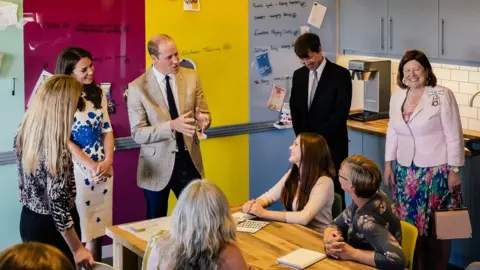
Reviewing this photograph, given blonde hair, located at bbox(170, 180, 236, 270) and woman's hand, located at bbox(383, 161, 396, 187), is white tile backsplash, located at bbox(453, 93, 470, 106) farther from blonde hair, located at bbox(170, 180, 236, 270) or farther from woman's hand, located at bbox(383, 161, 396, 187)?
blonde hair, located at bbox(170, 180, 236, 270)

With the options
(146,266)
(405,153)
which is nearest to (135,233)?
(146,266)

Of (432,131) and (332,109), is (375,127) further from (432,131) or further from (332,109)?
(432,131)

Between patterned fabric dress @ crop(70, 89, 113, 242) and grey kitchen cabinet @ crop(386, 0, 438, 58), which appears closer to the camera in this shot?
patterned fabric dress @ crop(70, 89, 113, 242)

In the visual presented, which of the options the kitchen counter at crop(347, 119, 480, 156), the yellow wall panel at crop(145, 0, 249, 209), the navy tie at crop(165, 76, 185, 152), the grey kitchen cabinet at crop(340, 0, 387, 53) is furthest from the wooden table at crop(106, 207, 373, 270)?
the grey kitchen cabinet at crop(340, 0, 387, 53)

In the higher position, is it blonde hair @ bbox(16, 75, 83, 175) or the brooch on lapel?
the brooch on lapel

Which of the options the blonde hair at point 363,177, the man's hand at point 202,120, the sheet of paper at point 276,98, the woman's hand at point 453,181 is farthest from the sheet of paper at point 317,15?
the blonde hair at point 363,177

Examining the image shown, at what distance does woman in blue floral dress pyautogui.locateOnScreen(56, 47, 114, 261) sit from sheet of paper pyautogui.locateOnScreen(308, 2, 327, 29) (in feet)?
7.36

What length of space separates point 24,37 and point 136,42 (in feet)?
2.57

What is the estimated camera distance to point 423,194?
4746 mm

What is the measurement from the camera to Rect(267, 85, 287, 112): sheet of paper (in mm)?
6188

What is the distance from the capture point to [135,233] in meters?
3.84

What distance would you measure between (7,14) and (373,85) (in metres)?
2.74

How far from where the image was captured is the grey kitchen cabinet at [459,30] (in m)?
5.25

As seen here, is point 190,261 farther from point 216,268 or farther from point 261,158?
point 261,158
